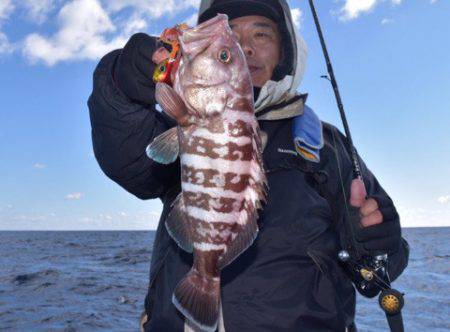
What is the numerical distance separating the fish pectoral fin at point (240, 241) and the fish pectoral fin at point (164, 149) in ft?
1.94

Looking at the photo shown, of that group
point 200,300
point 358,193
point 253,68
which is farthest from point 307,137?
point 200,300

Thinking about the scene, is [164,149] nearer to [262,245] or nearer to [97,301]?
[262,245]

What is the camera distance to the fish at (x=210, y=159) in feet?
8.93

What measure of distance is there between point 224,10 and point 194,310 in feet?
10.4

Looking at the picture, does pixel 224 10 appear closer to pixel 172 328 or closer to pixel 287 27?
pixel 287 27

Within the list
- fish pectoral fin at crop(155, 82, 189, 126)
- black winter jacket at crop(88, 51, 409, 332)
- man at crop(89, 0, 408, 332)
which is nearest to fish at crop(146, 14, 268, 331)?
fish pectoral fin at crop(155, 82, 189, 126)

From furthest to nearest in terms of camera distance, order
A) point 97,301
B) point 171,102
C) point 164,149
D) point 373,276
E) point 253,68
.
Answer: point 97,301, point 253,68, point 373,276, point 164,149, point 171,102

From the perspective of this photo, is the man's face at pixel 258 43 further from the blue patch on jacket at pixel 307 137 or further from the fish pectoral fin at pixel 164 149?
the fish pectoral fin at pixel 164 149

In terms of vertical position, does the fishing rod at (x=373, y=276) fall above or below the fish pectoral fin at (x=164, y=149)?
below

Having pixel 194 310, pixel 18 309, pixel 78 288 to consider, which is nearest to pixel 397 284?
pixel 78 288

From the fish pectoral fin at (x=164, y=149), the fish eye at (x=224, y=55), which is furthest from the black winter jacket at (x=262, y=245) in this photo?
the fish eye at (x=224, y=55)

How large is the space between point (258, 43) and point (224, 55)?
77.7 inches

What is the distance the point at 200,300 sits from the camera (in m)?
2.73

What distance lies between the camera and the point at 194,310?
272 cm
